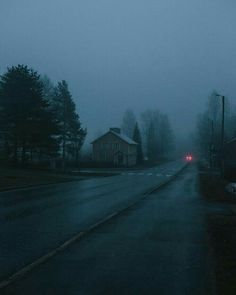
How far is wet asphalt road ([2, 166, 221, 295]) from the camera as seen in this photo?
7.93m

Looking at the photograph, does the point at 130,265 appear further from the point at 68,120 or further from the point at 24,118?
the point at 68,120

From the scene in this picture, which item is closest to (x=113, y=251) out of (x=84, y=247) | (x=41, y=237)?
(x=84, y=247)

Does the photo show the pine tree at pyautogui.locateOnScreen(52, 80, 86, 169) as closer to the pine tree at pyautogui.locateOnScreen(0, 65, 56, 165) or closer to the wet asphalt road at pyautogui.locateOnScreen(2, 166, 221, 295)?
the pine tree at pyautogui.locateOnScreen(0, 65, 56, 165)

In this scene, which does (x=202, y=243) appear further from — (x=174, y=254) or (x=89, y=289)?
(x=89, y=289)

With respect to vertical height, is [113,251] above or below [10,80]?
below

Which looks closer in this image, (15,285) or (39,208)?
(15,285)

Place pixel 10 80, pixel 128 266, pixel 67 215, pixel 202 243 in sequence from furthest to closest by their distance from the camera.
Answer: pixel 10 80 → pixel 67 215 → pixel 202 243 → pixel 128 266

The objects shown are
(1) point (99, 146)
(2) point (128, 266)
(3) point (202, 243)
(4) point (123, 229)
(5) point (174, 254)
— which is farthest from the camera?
(1) point (99, 146)

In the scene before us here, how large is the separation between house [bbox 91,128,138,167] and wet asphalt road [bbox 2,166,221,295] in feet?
320

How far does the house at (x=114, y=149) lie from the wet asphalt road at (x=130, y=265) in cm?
9760

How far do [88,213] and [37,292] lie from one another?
11.4 metres

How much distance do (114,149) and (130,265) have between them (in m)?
106

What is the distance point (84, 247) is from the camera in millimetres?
11500

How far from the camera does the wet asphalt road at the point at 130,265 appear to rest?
7926 mm
